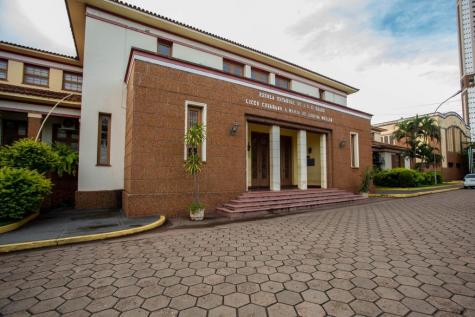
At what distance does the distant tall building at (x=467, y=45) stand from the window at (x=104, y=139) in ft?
294

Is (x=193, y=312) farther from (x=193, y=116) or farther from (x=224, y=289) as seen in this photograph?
(x=193, y=116)

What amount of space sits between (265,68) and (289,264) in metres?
13.2

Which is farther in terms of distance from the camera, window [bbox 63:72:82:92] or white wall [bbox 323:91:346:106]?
white wall [bbox 323:91:346:106]

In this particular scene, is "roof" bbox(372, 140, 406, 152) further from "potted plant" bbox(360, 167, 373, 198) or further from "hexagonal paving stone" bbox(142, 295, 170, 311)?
"hexagonal paving stone" bbox(142, 295, 170, 311)

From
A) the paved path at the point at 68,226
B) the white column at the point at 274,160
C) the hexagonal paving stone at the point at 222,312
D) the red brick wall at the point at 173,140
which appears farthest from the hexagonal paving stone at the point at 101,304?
the white column at the point at 274,160

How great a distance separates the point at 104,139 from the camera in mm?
9461

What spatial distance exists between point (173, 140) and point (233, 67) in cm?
761

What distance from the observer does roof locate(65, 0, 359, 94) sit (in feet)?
31.6

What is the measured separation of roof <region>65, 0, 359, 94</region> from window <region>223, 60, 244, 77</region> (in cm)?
65

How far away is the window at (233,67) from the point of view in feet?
42.3

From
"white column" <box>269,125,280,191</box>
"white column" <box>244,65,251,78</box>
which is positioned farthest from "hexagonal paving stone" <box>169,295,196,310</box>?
"white column" <box>244,65,251,78</box>

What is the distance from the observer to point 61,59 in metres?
12.9

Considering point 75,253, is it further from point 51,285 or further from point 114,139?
point 114,139

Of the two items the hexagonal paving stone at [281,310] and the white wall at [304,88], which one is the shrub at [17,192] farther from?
the white wall at [304,88]
